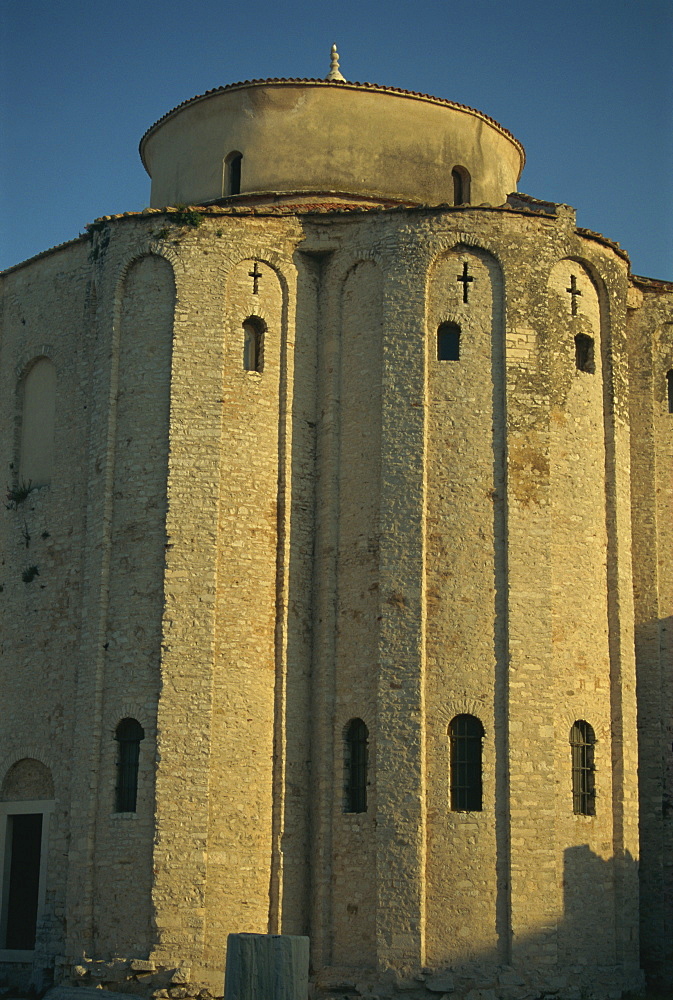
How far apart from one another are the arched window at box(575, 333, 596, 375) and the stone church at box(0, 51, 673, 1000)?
62 millimetres

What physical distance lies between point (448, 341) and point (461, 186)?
185 inches

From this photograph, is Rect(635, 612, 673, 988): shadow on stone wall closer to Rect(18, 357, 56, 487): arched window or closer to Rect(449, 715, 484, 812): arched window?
Rect(449, 715, 484, 812): arched window

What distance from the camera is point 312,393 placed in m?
26.0

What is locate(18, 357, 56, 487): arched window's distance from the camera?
2745cm

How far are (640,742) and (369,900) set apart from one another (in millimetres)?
6255

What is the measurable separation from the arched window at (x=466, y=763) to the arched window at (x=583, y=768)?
5.67 feet

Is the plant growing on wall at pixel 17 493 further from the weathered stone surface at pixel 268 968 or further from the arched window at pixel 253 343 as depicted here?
the weathered stone surface at pixel 268 968

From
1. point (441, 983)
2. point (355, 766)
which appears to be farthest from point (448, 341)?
point (441, 983)

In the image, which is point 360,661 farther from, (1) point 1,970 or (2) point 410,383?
(1) point 1,970

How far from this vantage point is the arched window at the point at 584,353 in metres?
26.0

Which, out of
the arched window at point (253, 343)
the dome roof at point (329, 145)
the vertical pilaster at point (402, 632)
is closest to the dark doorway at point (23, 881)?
the vertical pilaster at point (402, 632)

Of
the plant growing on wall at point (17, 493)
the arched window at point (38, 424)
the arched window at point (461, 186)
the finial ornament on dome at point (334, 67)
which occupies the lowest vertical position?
the plant growing on wall at point (17, 493)

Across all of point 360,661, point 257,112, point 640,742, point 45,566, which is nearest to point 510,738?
point 360,661

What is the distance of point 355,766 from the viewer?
24.1 meters
